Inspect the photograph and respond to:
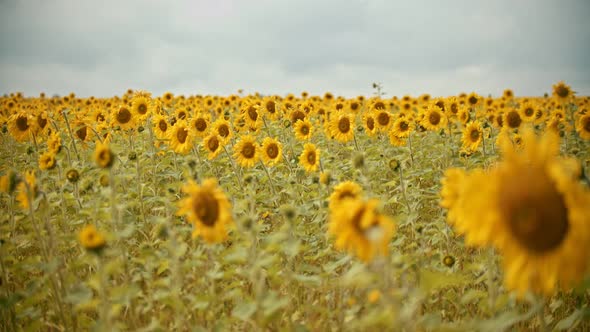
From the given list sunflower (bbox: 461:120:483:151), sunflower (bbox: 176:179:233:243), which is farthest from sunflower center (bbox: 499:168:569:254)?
sunflower (bbox: 461:120:483:151)

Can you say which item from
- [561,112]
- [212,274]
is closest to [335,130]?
[212,274]

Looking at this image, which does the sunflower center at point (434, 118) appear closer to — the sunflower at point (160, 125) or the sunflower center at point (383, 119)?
the sunflower center at point (383, 119)

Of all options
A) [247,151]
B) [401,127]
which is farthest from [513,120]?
[247,151]

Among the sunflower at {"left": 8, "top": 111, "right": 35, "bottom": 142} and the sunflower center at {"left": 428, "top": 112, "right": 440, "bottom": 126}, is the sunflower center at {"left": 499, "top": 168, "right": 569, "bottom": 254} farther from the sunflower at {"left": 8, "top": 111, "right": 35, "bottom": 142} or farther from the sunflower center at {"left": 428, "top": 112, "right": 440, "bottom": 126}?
the sunflower at {"left": 8, "top": 111, "right": 35, "bottom": 142}

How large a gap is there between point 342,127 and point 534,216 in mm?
4730

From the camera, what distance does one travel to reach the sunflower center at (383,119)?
6.61m

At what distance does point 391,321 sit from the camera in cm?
165

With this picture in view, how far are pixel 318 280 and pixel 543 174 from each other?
1.66m

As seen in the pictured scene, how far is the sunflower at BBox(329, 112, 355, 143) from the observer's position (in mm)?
6105

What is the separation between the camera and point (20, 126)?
17.3 feet

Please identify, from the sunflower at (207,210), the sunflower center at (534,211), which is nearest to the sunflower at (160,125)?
the sunflower at (207,210)

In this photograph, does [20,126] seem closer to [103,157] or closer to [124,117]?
[124,117]

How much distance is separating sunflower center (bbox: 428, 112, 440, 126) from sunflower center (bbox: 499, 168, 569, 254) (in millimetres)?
5399

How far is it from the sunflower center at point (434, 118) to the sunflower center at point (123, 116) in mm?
5343
